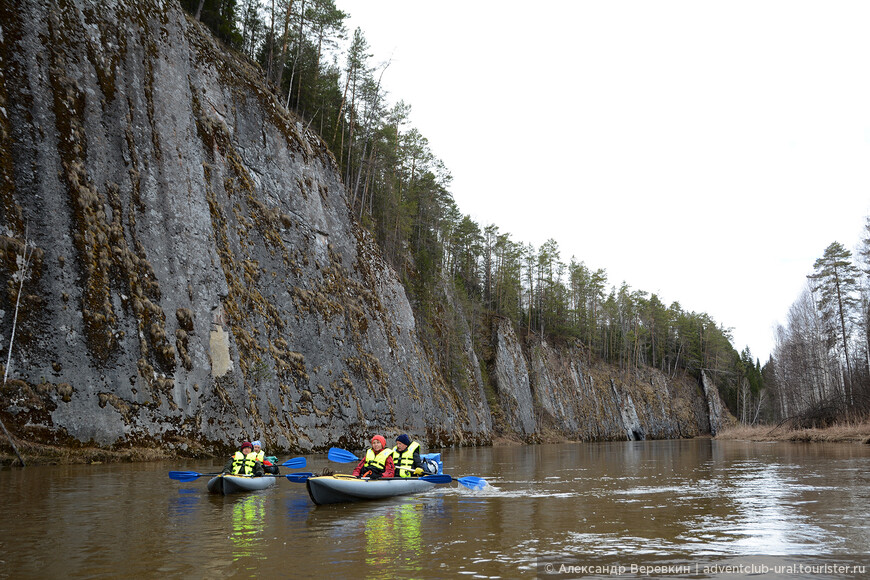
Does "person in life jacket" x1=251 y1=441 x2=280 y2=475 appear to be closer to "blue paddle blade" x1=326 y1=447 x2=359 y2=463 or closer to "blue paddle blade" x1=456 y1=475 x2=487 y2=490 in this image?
"blue paddle blade" x1=326 y1=447 x2=359 y2=463

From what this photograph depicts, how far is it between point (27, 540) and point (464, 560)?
17.5 feet

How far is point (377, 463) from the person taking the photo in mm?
12445

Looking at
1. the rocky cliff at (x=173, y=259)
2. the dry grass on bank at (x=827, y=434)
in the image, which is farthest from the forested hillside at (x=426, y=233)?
the dry grass on bank at (x=827, y=434)

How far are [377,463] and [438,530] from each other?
4.14 meters

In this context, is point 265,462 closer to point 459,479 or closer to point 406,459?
point 406,459

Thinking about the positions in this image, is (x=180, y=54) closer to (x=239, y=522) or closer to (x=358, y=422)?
(x=358, y=422)

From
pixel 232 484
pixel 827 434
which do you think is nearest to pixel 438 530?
pixel 232 484

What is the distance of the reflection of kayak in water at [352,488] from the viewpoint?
422 inches

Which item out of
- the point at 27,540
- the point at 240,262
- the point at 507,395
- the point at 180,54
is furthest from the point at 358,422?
the point at 507,395

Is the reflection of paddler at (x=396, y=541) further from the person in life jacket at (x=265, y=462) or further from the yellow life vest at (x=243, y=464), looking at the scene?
the person in life jacket at (x=265, y=462)

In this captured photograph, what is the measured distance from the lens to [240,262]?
25.4m

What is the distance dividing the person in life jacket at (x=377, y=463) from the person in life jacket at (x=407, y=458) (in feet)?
1.14

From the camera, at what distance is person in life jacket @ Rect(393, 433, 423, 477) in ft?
42.6

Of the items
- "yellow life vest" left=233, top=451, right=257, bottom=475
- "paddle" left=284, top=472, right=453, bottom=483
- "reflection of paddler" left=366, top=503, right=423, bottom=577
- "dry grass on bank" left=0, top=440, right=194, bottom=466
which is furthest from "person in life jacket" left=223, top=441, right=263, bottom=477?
"dry grass on bank" left=0, top=440, right=194, bottom=466
